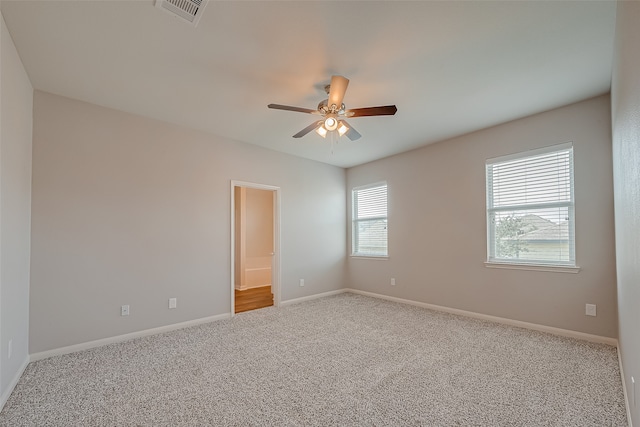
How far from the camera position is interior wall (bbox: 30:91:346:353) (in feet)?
9.78

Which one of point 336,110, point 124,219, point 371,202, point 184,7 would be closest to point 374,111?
point 336,110

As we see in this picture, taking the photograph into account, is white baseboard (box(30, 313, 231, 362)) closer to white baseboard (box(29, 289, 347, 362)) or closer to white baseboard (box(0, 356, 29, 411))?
white baseboard (box(29, 289, 347, 362))

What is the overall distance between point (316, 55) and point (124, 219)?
110 inches

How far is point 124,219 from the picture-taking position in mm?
3434

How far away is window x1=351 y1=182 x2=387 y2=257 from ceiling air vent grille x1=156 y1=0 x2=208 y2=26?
4.08m

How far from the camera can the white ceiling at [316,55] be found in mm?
1939

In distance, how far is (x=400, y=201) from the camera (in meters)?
5.14

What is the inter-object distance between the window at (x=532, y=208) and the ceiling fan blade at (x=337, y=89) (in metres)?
2.55

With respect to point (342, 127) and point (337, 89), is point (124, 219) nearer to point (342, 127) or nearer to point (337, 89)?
point (342, 127)

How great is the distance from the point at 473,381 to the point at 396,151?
11.7 feet

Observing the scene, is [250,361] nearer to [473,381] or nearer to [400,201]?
[473,381]

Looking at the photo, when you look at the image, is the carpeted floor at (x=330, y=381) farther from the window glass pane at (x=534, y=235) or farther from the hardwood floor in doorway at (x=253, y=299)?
the hardwood floor in doorway at (x=253, y=299)

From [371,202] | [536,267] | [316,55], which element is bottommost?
[536,267]

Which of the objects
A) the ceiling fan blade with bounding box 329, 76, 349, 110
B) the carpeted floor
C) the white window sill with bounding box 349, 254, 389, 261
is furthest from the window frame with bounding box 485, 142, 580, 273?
the ceiling fan blade with bounding box 329, 76, 349, 110
